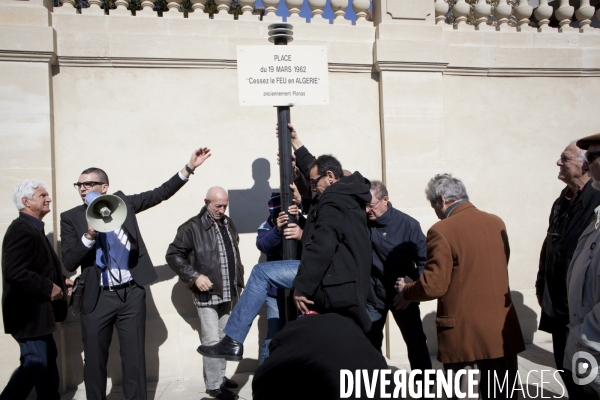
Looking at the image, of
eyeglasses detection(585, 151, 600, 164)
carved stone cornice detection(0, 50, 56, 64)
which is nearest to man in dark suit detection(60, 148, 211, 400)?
carved stone cornice detection(0, 50, 56, 64)

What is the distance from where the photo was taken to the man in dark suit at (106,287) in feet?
13.9

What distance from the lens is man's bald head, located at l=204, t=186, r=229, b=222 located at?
4.92 meters

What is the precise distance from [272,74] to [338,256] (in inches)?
50.9

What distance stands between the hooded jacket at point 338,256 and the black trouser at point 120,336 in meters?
1.83

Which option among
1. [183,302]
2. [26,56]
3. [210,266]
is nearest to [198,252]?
[210,266]

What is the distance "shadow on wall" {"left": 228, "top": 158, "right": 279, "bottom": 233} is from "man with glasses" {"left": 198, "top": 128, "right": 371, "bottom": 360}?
6.61 ft

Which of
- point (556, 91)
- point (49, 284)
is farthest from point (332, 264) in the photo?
point (556, 91)

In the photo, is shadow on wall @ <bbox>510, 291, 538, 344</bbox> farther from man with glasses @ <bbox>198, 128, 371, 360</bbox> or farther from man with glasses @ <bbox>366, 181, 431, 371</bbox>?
man with glasses @ <bbox>198, 128, 371, 360</bbox>

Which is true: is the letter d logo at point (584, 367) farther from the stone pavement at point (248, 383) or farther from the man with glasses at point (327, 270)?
the stone pavement at point (248, 383)

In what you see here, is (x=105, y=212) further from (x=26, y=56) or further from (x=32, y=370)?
(x=26, y=56)

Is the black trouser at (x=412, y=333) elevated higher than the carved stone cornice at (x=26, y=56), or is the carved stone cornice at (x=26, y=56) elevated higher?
the carved stone cornice at (x=26, y=56)

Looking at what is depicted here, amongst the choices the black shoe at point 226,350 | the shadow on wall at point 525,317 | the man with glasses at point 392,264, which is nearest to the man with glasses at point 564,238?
the man with glasses at point 392,264

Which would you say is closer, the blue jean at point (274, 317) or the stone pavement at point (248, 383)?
the blue jean at point (274, 317)

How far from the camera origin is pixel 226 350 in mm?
3529
